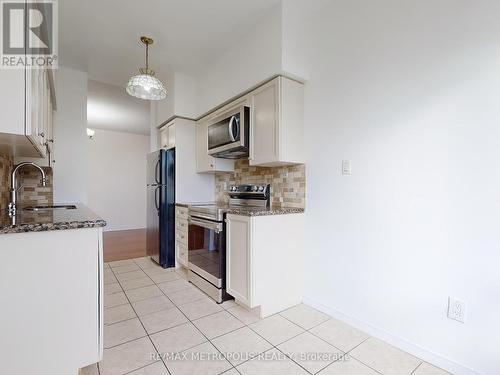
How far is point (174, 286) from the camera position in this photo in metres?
2.71

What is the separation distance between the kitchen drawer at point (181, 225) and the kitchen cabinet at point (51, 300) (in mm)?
1681

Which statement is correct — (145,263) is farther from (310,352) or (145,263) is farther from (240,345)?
(310,352)

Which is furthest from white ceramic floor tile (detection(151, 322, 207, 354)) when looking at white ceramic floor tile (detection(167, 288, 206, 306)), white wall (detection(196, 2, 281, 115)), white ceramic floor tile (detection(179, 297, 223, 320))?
white wall (detection(196, 2, 281, 115))

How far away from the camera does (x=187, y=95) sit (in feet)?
11.1

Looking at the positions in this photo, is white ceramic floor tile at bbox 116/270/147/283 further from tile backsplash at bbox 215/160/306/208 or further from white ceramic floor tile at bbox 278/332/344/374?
white ceramic floor tile at bbox 278/332/344/374

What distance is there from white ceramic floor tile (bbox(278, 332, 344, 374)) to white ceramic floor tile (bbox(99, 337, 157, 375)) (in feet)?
2.82

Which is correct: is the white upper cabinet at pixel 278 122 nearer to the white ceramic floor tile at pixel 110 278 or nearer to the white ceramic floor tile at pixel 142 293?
the white ceramic floor tile at pixel 142 293

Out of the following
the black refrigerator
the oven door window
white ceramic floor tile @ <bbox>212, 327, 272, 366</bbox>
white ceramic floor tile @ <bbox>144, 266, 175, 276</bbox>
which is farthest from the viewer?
the black refrigerator

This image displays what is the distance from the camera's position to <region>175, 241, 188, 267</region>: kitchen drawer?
3.00 metres

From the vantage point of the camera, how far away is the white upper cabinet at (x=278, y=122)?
7.13 feet

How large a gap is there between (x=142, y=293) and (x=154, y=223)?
1.22 metres

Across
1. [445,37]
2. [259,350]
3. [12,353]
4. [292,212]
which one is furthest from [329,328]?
[445,37]

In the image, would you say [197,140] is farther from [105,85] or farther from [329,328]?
[329,328]

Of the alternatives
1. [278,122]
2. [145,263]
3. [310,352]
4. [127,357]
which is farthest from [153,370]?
[145,263]
